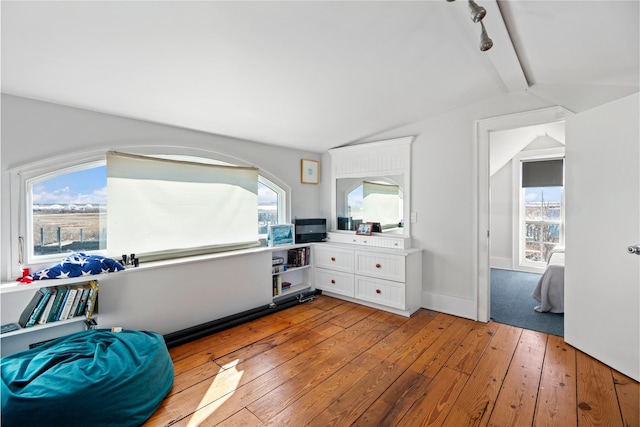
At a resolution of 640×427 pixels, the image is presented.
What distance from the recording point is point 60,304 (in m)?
2.16

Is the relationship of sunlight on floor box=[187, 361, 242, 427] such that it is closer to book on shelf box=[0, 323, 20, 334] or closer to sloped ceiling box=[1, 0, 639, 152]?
book on shelf box=[0, 323, 20, 334]

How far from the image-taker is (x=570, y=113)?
2568 mm

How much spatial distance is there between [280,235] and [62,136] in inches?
91.0

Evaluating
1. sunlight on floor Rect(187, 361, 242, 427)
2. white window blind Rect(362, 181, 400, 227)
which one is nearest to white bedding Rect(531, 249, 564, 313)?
white window blind Rect(362, 181, 400, 227)

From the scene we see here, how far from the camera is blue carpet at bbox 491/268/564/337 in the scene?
3.04m

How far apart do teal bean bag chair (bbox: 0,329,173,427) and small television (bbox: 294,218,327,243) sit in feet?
7.28

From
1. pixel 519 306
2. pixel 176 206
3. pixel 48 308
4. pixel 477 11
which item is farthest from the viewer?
pixel 519 306

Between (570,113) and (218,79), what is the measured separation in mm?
3007

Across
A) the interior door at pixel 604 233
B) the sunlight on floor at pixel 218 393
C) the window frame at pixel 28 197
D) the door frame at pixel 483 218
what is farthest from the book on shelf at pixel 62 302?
the interior door at pixel 604 233

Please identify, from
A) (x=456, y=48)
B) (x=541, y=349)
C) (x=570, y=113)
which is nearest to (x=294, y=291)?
(x=541, y=349)

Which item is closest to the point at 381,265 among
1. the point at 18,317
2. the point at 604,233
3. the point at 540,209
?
the point at 604,233

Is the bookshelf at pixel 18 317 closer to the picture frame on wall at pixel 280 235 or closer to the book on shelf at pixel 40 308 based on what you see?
the book on shelf at pixel 40 308

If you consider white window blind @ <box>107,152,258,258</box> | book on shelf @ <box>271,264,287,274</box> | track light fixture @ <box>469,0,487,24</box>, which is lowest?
book on shelf @ <box>271,264,287,274</box>

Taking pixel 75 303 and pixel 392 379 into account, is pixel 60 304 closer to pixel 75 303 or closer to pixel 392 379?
pixel 75 303
